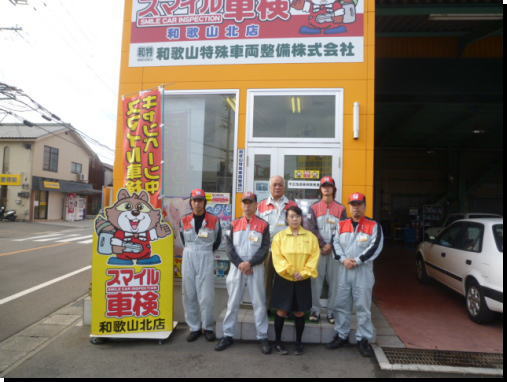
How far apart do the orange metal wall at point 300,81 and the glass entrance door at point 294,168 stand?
0.22 meters

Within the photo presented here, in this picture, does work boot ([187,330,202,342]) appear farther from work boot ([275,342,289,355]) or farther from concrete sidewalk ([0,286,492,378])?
work boot ([275,342,289,355])

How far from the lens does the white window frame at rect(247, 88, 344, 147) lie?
4.77 meters

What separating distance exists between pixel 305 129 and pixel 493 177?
16.0 meters

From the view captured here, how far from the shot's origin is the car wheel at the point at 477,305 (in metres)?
4.36

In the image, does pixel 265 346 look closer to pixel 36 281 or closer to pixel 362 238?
pixel 362 238

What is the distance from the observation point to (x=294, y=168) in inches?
190

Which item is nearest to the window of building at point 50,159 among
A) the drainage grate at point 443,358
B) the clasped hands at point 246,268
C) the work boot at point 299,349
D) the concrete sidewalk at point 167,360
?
the concrete sidewalk at point 167,360

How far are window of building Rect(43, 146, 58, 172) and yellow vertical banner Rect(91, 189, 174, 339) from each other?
2581 cm

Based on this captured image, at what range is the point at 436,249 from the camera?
6.17 m

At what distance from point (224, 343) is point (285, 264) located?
1.28 m

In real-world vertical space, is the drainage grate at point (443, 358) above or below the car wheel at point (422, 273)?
below

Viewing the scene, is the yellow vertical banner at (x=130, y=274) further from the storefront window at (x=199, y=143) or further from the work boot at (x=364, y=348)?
the work boot at (x=364, y=348)

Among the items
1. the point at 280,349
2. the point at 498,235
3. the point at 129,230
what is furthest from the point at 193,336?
the point at 498,235

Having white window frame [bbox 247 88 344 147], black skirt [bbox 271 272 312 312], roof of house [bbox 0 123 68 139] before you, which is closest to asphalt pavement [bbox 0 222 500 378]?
black skirt [bbox 271 272 312 312]
